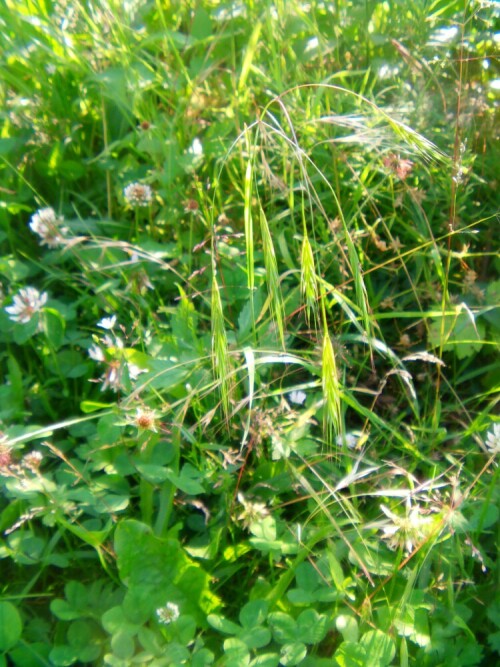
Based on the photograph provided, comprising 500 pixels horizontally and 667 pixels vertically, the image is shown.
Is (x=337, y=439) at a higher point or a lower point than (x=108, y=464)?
lower

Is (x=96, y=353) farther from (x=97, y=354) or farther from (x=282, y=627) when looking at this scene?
(x=282, y=627)

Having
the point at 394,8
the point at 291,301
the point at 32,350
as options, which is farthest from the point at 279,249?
the point at 394,8

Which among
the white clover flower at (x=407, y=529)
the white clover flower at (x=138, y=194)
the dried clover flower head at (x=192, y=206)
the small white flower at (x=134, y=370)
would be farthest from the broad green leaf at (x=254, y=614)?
the white clover flower at (x=138, y=194)

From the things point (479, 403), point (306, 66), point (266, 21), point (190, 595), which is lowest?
Answer: point (479, 403)

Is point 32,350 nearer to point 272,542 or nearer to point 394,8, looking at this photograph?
point 272,542

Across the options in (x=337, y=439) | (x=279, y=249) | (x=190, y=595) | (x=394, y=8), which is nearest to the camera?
(x=190, y=595)
